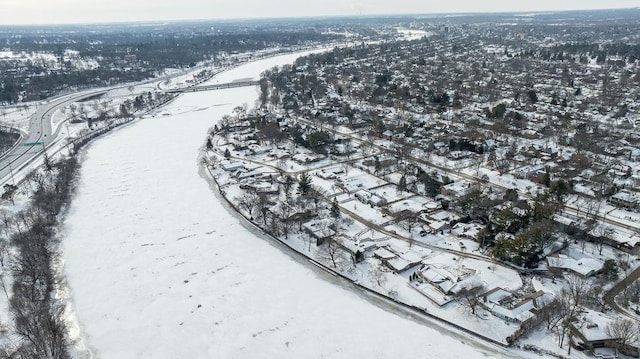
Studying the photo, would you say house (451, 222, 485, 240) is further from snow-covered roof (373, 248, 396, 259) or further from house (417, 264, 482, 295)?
snow-covered roof (373, 248, 396, 259)

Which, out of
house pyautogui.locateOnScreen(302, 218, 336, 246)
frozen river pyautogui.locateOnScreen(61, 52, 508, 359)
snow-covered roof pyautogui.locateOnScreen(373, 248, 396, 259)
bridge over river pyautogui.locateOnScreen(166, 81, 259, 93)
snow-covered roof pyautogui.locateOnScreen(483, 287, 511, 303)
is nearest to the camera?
frozen river pyautogui.locateOnScreen(61, 52, 508, 359)

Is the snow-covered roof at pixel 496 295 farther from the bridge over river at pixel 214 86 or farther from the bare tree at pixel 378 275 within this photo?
the bridge over river at pixel 214 86

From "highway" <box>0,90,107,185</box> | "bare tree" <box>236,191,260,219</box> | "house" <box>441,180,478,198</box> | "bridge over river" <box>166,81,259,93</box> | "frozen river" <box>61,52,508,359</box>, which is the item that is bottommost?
"frozen river" <box>61,52,508,359</box>

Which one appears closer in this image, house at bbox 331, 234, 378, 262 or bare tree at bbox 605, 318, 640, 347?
bare tree at bbox 605, 318, 640, 347

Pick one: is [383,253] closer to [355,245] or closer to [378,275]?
[355,245]

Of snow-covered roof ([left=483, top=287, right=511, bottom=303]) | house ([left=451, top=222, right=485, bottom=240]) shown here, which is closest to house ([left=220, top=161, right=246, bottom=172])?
house ([left=451, top=222, right=485, bottom=240])

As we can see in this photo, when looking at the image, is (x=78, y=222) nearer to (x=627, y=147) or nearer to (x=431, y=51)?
(x=627, y=147)

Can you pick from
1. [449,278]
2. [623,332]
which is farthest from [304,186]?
[623,332]

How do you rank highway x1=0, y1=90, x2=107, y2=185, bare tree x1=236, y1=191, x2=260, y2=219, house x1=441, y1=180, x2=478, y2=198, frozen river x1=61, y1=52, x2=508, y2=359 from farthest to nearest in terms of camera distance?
highway x1=0, y1=90, x2=107, y2=185, house x1=441, y1=180, x2=478, y2=198, bare tree x1=236, y1=191, x2=260, y2=219, frozen river x1=61, y1=52, x2=508, y2=359
